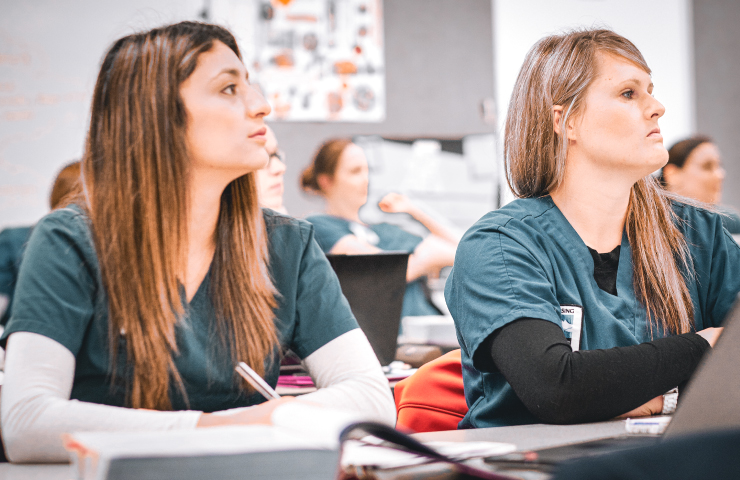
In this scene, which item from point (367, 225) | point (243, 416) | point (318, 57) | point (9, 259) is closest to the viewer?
point (243, 416)

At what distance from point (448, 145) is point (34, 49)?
2.29m

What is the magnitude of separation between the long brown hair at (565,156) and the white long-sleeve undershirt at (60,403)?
0.48 metres

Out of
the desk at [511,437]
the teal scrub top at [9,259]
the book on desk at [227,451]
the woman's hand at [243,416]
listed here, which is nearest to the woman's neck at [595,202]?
the desk at [511,437]

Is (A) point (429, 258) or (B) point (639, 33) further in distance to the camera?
(B) point (639, 33)

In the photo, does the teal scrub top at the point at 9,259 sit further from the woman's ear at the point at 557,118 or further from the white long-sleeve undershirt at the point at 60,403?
the woman's ear at the point at 557,118

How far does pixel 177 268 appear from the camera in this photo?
1.03 metres

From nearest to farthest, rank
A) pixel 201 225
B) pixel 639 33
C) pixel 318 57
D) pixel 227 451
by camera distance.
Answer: pixel 227 451
pixel 201 225
pixel 318 57
pixel 639 33

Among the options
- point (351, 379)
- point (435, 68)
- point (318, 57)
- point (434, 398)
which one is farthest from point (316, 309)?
point (435, 68)

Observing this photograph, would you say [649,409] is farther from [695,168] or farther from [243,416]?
[695,168]

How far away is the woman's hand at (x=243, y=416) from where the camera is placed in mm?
748

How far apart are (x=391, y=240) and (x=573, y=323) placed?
7.81ft

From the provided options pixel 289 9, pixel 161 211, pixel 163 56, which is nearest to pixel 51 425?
pixel 161 211

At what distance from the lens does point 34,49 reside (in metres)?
3.59

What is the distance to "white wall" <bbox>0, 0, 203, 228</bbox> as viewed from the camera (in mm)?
3533
